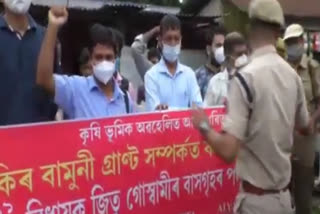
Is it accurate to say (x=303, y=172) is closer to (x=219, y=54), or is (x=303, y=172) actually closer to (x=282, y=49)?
(x=282, y=49)

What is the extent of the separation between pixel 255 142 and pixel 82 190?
996mm

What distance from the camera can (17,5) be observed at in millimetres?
4332

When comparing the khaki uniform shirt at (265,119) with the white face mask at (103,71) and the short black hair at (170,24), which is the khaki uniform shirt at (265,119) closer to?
the white face mask at (103,71)

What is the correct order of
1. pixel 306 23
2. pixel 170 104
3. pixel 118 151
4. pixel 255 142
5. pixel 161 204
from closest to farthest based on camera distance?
pixel 255 142 < pixel 118 151 < pixel 161 204 < pixel 170 104 < pixel 306 23

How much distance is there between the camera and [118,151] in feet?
14.4

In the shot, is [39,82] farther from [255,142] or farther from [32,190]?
[255,142]

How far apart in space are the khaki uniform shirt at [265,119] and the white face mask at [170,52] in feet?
6.21

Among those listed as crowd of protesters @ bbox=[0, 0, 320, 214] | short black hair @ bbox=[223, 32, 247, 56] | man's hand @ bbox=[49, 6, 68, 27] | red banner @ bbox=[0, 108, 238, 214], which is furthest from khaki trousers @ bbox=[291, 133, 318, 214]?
man's hand @ bbox=[49, 6, 68, 27]

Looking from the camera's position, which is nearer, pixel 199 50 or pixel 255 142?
pixel 255 142

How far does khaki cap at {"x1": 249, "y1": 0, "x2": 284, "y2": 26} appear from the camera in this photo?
4008 millimetres

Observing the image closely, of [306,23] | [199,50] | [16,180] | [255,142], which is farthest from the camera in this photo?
[199,50]

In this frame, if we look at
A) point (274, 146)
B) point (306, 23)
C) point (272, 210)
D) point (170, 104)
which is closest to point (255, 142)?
point (274, 146)

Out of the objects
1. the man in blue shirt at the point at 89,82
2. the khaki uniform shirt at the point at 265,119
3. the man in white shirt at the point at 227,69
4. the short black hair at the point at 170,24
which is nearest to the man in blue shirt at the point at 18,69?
the man in blue shirt at the point at 89,82

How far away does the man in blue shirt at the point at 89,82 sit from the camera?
4.11 metres
